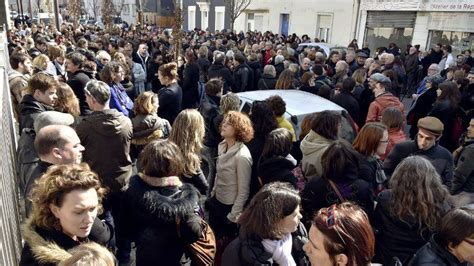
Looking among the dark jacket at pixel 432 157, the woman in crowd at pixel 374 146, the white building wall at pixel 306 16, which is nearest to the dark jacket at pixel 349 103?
the dark jacket at pixel 432 157

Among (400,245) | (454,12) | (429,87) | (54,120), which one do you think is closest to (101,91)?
(54,120)

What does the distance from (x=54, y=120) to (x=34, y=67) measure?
347cm

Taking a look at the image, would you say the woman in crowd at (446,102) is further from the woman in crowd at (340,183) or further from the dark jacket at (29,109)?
the dark jacket at (29,109)

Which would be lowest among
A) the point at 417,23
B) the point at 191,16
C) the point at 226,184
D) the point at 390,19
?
the point at 226,184

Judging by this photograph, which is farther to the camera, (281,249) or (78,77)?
(78,77)

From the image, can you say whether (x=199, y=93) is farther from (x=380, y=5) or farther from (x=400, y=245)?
(x=380, y=5)

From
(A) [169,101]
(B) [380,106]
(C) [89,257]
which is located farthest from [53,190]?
(B) [380,106]

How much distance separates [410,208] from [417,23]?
18.6m

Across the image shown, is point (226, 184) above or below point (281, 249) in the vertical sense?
below

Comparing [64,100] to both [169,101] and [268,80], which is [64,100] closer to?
[169,101]

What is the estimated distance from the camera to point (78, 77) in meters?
5.66

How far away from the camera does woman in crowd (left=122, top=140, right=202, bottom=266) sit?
2639mm

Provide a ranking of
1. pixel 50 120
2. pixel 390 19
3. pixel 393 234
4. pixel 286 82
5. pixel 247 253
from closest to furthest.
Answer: pixel 247 253
pixel 393 234
pixel 50 120
pixel 286 82
pixel 390 19

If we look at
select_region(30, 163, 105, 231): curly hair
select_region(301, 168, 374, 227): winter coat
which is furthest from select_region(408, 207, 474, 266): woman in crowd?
select_region(30, 163, 105, 231): curly hair
